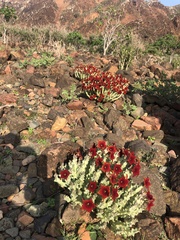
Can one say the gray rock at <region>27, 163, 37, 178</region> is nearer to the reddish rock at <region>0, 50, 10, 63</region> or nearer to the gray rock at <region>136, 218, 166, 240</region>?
the gray rock at <region>136, 218, 166, 240</region>

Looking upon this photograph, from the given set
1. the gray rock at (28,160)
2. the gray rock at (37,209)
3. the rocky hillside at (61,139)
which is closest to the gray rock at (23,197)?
the rocky hillside at (61,139)

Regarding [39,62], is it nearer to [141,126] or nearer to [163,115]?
[141,126]

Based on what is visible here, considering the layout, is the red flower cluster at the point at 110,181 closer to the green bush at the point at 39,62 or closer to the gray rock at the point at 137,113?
the gray rock at the point at 137,113

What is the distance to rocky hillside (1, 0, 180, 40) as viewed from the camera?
4564 centimetres

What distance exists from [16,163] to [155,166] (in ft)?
8.31

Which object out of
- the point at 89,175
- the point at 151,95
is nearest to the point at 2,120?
the point at 89,175

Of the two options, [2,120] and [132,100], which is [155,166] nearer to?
[132,100]

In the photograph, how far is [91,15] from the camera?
53500 mm

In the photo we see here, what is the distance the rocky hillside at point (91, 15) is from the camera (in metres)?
45.6

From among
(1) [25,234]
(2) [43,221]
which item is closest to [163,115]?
(2) [43,221]

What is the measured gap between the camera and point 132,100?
667 centimetres

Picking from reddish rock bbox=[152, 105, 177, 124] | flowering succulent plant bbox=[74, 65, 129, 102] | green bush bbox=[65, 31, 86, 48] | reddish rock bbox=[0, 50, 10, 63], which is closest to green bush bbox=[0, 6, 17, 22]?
green bush bbox=[65, 31, 86, 48]

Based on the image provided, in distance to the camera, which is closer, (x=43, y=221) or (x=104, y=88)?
(x=43, y=221)

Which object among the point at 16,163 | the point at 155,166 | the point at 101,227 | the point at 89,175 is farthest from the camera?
the point at 155,166
